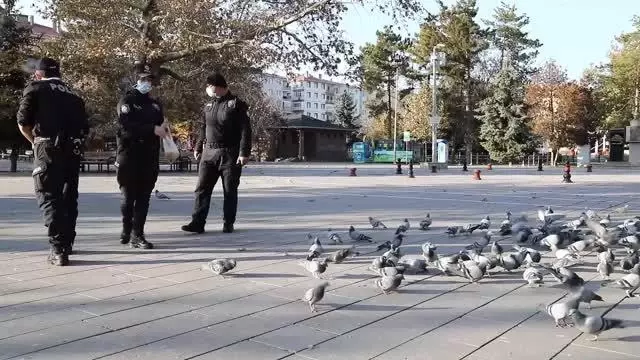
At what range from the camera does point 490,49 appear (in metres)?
67.8

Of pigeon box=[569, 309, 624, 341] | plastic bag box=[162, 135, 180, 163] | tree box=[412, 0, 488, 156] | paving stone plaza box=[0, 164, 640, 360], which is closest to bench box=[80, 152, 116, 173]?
paving stone plaza box=[0, 164, 640, 360]

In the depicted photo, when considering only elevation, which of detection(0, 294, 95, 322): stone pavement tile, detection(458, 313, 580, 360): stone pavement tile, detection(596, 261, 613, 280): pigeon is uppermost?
detection(596, 261, 613, 280): pigeon

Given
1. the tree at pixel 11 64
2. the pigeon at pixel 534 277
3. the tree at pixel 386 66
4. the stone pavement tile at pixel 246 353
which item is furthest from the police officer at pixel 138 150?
the tree at pixel 386 66

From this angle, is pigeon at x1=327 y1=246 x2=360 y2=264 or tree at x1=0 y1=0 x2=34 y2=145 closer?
pigeon at x1=327 y1=246 x2=360 y2=264

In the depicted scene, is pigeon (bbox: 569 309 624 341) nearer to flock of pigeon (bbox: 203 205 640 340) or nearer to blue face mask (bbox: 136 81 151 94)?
flock of pigeon (bbox: 203 205 640 340)

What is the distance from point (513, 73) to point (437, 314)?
173 feet

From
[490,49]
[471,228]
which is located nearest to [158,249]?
[471,228]

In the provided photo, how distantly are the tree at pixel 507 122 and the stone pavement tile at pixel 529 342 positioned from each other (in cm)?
5157

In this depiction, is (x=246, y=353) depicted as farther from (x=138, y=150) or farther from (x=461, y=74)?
(x=461, y=74)

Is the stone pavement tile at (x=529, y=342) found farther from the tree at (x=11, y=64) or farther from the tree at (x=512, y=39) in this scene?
the tree at (x=512, y=39)

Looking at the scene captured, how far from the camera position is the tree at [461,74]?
63.1 m

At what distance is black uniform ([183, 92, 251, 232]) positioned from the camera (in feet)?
26.5

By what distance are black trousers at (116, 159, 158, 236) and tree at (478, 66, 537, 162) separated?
50.0 meters

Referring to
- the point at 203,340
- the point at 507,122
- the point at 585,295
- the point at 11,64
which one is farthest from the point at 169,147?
the point at 507,122
